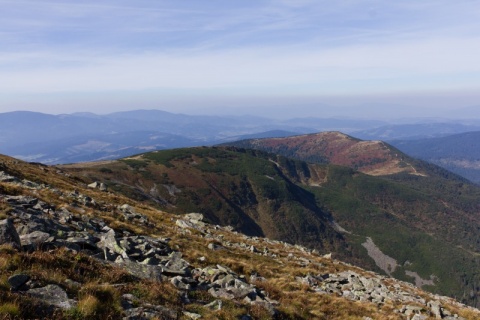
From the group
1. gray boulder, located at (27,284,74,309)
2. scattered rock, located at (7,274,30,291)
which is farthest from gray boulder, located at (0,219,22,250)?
gray boulder, located at (27,284,74,309)

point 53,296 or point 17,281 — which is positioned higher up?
point 17,281

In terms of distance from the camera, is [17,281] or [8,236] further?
[8,236]

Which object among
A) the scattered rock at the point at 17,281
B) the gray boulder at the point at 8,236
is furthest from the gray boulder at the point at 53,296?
the gray boulder at the point at 8,236

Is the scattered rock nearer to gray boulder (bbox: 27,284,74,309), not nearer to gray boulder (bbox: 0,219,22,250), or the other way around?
gray boulder (bbox: 27,284,74,309)

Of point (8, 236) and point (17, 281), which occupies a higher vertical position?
point (8, 236)

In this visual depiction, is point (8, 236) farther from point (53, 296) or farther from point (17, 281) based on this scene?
point (53, 296)

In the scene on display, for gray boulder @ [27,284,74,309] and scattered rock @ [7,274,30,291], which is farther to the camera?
scattered rock @ [7,274,30,291]

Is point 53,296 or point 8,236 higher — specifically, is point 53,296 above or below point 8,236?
below

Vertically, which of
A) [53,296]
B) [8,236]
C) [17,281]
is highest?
[8,236]

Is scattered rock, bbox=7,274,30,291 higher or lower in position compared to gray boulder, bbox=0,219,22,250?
lower

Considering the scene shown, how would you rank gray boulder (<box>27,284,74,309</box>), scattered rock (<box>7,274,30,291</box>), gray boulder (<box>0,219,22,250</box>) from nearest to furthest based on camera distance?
1. gray boulder (<box>27,284,74,309</box>)
2. scattered rock (<box>7,274,30,291</box>)
3. gray boulder (<box>0,219,22,250</box>)

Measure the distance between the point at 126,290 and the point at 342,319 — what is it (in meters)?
13.0

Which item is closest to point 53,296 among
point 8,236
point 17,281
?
point 17,281

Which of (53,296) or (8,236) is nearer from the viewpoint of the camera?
(53,296)
